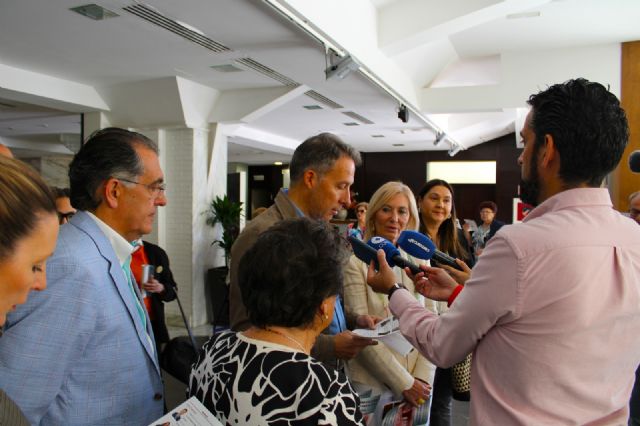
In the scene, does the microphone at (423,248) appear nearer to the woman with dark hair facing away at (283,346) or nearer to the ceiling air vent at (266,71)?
the woman with dark hair facing away at (283,346)

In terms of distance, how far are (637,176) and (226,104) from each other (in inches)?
208

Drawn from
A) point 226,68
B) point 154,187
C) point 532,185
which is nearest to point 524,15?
point 226,68

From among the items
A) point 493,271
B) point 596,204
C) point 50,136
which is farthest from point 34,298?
point 50,136

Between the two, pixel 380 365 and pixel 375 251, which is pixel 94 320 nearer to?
pixel 375 251

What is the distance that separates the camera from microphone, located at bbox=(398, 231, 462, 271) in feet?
6.38

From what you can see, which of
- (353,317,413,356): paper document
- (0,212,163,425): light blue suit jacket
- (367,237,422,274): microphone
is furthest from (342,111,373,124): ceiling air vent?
(0,212,163,425): light blue suit jacket

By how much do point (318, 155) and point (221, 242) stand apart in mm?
5546

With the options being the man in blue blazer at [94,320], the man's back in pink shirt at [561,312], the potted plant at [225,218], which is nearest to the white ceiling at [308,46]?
the potted plant at [225,218]

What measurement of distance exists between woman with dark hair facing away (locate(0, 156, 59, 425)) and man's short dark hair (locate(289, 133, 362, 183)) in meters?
1.24

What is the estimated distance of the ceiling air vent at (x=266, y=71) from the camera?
17.0 feet

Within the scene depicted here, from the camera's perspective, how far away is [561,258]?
3.63 feet

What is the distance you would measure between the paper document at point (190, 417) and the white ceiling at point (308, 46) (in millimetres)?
2946

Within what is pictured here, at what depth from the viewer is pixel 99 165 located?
4.90 ft

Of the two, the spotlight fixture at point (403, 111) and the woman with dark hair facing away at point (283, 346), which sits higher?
the spotlight fixture at point (403, 111)
